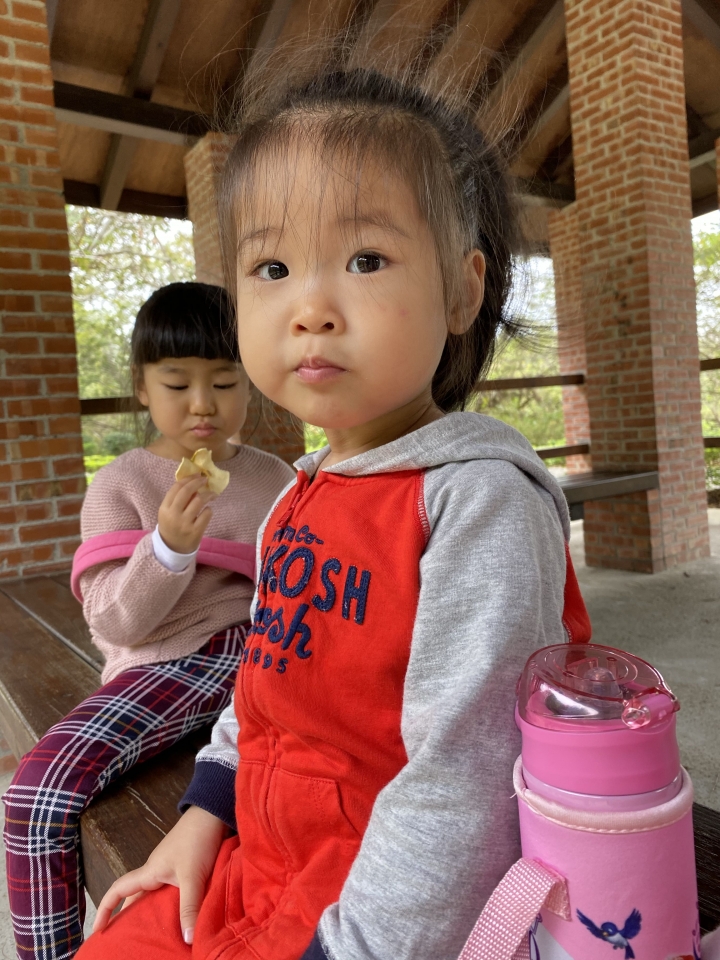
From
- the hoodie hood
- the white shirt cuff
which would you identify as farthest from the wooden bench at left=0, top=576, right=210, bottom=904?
the hoodie hood

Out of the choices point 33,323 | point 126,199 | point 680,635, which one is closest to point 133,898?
point 33,323

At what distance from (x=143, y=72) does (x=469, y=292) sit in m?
5.73

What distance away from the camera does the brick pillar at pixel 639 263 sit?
4.47 metres

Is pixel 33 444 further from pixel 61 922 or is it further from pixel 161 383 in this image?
pixel 61 922

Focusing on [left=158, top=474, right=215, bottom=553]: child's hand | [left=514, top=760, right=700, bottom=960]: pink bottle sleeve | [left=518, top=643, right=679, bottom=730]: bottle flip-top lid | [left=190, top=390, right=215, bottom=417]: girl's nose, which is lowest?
[left=514, top=760, right=700, bottom=960]: pink bottle sleeve

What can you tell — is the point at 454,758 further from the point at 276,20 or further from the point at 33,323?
the point at 276,20

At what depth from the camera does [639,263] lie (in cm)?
457

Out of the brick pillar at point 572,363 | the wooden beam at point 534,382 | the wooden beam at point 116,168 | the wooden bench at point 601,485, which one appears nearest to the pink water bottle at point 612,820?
the wooden bench at point 601,485

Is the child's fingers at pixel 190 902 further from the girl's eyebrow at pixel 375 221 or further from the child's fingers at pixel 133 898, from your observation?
the girl's eyebrow at pixel 375 221

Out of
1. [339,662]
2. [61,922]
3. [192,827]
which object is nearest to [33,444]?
[61,922]

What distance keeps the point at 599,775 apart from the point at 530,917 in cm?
12

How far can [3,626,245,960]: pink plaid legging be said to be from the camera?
44.8 inches

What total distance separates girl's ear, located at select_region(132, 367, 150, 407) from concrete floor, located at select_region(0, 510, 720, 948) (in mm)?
1268

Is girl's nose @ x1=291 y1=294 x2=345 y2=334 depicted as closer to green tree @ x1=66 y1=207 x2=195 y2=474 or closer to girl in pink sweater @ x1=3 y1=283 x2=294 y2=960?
girl in pink sweater @ x1=3 y1=283 x2=294 y2=960
